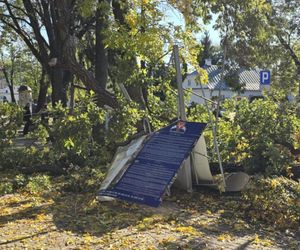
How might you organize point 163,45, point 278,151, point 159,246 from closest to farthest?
point 159,246
point 278,151
point 163,45

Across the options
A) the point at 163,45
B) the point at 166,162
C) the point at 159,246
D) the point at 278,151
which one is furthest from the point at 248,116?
the point at 159,246

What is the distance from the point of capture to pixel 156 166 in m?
6.97

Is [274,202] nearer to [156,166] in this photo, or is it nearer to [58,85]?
[156,166]

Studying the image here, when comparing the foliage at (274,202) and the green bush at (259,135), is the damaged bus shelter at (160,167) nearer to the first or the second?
the green bush at (259,135)

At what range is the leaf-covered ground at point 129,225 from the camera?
5.61 m

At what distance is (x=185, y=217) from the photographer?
6.95 m

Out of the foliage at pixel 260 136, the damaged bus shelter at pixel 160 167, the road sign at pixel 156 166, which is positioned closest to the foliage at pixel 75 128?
the damaged bus shelter at pixel 160 167

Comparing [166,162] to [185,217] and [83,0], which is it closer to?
[185,217]

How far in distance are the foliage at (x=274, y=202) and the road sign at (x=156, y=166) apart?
1189mm

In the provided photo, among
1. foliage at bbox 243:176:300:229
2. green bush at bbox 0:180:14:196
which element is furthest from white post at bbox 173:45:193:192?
green bush at bbox 0:180:14:196

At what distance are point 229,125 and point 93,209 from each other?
3889mm

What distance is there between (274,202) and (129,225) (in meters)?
2.17

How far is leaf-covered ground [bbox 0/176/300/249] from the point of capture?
561 centimetres

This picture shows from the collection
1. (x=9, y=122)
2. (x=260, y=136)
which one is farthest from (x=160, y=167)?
(x=9, y=122)
